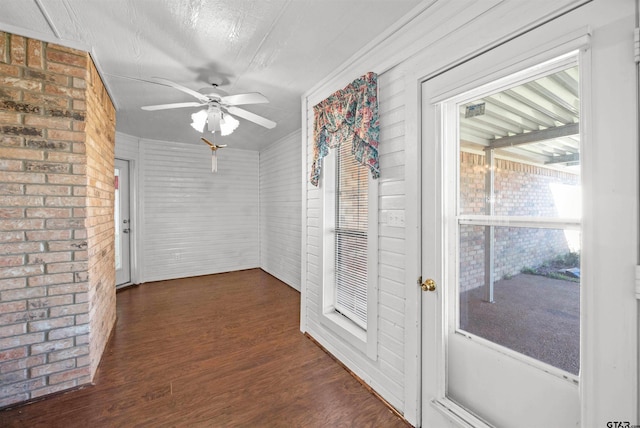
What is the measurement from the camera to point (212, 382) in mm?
2102

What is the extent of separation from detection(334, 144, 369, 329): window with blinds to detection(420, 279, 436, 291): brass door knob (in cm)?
72

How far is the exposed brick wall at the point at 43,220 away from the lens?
1.78 metres

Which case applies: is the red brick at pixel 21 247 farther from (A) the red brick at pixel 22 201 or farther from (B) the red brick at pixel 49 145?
(B) the red brick at pixel 49 145

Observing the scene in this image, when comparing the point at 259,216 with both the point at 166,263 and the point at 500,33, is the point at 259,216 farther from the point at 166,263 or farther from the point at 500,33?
the point at 500,33

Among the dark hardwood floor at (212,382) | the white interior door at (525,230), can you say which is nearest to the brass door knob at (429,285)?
the white interior door at (525,230)

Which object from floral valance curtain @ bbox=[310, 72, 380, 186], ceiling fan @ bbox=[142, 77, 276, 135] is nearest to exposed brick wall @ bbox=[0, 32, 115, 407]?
ceiling fan @ bbox=[142, 77, 276, 135]

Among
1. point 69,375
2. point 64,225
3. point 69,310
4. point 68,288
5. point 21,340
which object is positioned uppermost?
point 64,225

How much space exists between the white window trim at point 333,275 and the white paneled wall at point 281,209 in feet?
6.03

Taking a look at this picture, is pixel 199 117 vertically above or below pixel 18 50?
below

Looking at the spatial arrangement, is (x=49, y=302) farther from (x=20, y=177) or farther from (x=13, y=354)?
(x=20, y=177)

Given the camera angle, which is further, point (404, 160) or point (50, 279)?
point (50, 279)

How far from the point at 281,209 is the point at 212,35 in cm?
335

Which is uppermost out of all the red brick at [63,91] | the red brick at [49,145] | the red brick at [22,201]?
the red brick at [63,91]

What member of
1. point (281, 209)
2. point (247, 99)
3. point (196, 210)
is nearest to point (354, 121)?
point (247, 99)
